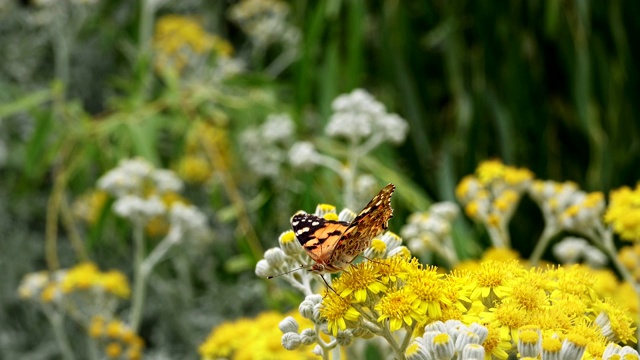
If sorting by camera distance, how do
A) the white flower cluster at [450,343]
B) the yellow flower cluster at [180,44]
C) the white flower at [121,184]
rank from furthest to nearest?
the yellow flower cluster at [180,44], the white flower at [121,184], the white flower cluster at [450,343]

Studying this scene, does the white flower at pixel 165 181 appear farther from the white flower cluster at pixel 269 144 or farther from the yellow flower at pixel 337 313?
the yellow flower at pixel 337 313

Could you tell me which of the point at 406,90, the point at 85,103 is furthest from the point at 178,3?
the point at 406,90

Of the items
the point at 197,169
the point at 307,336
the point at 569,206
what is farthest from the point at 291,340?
the point at 197,169

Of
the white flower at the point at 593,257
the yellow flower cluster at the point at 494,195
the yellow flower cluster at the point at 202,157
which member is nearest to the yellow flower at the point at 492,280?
the yellow flower cluster at the point at 494,195

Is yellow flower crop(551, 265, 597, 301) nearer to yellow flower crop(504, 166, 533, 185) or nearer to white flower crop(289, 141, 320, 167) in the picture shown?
yellow flower crop(504, 166, 533, 185)

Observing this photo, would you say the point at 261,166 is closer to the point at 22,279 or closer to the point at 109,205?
the point at 109,205

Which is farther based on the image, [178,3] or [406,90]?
[178,3]

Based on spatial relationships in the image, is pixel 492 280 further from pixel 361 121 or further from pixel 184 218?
pixel 184 218

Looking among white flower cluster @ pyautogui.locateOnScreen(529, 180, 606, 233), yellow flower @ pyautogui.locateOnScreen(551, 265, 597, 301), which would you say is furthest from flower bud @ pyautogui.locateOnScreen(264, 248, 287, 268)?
white flower cluster @ pyautogui.locateOnScreen(529, 180, 606, 233)
